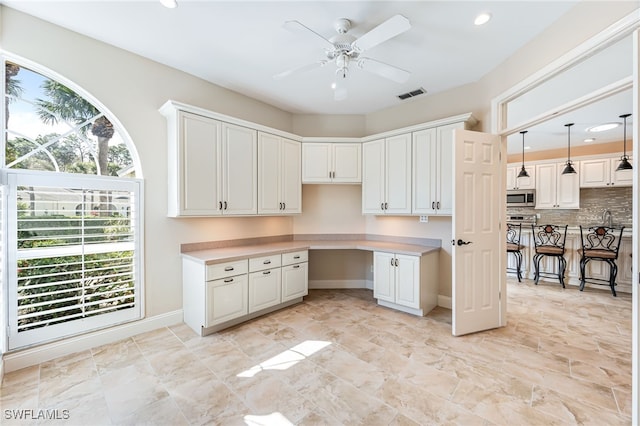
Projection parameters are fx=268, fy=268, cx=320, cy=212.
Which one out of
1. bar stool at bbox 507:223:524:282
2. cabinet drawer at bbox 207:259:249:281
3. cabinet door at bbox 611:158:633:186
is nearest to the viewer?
cabinet drawer at bbox 207:259:249:281

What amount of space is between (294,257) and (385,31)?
2.83m

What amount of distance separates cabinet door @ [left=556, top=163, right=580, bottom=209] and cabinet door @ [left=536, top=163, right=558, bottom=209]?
84 millimetres

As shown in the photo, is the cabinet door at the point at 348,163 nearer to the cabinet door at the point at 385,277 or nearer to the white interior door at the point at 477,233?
the cabinet door at the point at 385,277

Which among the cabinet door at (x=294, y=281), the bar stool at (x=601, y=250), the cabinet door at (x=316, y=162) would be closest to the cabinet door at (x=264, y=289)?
the cabinet door at (x=294, y=281)

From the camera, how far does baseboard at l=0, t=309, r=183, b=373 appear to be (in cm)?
230

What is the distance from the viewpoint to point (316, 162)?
4.29 meters

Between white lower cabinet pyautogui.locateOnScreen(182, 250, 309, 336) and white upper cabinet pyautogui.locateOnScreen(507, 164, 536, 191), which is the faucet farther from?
white lower cabinet pyautogui.locateOnScreen(182, 250, 309, 336)

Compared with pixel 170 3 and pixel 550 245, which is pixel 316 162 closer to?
pixel 170 3

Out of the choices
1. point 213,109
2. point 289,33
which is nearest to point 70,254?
point 213,109

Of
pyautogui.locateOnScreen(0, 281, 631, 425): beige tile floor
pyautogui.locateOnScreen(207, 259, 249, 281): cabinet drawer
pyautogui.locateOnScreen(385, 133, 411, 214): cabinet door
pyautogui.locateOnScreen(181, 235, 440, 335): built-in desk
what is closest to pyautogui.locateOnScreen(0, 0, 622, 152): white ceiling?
pyautogui.locateOnScreen(385, 133, 411, 214): cabinet door

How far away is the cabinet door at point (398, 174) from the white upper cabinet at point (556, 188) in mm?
4434

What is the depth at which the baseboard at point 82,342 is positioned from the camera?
230 cm

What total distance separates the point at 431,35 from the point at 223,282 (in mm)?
3351

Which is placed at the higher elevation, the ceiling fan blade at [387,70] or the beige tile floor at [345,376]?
the ceiling fan blade at [387,70]
